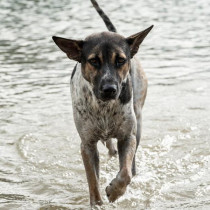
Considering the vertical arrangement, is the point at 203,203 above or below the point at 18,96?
above

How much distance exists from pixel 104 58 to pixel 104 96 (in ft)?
1.16

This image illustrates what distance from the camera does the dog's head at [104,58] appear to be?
16.2 feet

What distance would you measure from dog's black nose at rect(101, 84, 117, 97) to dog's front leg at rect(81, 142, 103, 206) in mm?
802

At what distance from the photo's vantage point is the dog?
5031 millimetres

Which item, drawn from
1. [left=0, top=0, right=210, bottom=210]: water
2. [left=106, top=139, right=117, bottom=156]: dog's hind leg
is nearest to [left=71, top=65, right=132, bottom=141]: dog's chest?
[left=0, top=0, right=210, bottom=210]: water

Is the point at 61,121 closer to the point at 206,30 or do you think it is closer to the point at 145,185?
the point at 145,185

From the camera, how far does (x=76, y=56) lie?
537 centimetres

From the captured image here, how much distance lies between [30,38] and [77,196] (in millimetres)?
9136

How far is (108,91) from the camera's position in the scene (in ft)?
16.0

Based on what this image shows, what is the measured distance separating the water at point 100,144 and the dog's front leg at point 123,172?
0.35m

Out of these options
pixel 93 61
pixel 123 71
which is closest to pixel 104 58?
pixel 93 61

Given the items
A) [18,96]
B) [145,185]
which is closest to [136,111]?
[145,185]

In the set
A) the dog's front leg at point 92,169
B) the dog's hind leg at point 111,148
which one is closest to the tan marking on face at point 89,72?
the dog's front leg at point 92,169

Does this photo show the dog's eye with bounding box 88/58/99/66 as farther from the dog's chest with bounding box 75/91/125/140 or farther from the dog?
the dog's chest with bounding box 75/91/125/140
